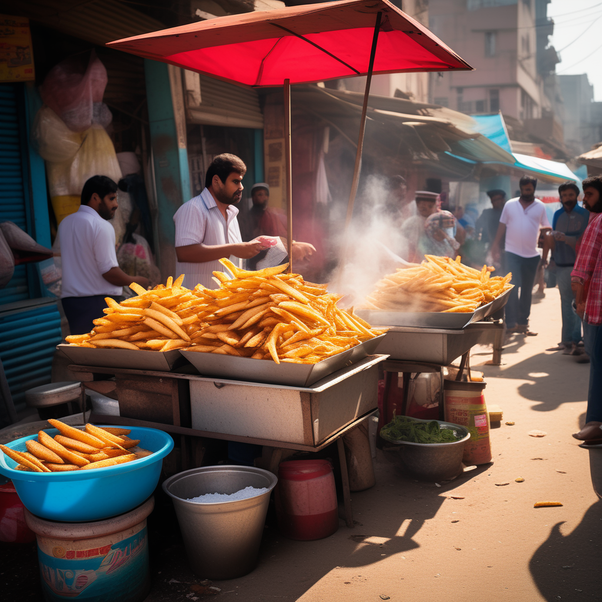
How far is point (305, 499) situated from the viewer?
319cm

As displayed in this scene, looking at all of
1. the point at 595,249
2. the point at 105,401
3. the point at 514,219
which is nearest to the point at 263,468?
the point at 105,401

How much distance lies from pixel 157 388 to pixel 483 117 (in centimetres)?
2017

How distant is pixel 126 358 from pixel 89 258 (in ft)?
5.49

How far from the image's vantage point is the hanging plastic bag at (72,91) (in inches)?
228

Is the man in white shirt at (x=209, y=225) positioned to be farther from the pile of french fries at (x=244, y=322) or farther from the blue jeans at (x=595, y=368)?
the blue jeans at (x=595, y=368)

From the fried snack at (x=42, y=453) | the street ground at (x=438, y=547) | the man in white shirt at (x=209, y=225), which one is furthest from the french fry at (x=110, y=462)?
the man in white shirt at (x=209, y=225)

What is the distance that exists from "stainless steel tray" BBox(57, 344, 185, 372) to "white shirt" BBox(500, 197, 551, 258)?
7.13 m

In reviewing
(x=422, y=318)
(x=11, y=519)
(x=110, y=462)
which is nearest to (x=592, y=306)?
(x=422, y=318)

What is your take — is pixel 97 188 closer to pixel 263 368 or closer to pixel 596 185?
pixel 263 368

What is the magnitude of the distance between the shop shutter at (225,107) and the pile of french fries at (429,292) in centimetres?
428

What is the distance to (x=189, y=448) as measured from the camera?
3.39m

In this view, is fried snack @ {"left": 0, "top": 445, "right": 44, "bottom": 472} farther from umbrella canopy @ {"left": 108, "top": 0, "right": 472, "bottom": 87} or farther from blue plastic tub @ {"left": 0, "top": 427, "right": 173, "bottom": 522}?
umbrella canopy @ {"left": 108, "top": 0, "right": 472, "bottom": 87}

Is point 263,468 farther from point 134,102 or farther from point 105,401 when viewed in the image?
point 134,102

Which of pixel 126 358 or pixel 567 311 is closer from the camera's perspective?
pixel 126 358
